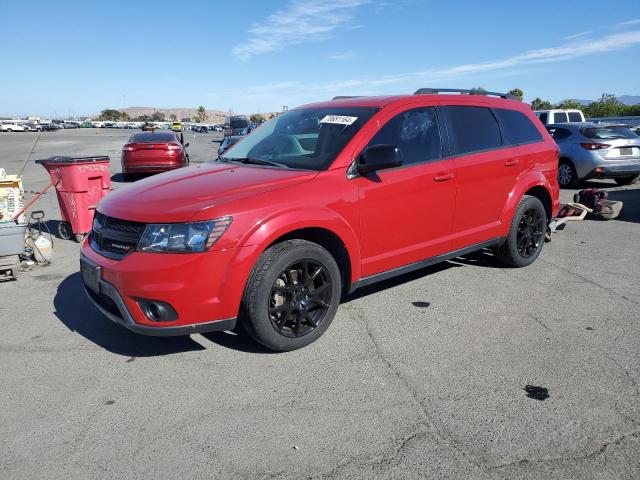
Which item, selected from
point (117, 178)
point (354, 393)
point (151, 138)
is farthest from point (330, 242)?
point (117, 178)

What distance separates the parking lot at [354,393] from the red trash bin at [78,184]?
2.26 m

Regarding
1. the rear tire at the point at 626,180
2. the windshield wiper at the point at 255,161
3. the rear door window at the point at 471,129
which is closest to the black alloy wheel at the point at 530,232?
the rear door window at the point at 471,129

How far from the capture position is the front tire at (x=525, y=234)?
17.7 ft

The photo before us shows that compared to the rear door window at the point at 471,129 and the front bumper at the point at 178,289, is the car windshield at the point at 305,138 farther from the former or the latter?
the front bumper at the point at 178,289

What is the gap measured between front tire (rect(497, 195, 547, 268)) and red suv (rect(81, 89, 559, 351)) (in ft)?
0.13

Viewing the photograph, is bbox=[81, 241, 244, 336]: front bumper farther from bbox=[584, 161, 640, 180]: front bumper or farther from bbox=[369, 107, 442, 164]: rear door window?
bbox=[584, 161, 640, 180]: front bumper

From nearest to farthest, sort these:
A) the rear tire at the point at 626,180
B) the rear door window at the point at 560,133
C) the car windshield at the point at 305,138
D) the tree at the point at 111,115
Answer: the car windshield at the point at 305,138 < the rear door window at the point at 560,133 < the rear tire at the point at 626,180 < the tree at the point at 111,115

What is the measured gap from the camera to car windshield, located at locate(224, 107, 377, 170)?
4090 mm

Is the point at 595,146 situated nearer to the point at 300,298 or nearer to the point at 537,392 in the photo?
the point at 537,392

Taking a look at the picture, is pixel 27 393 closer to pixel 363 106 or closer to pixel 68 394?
pixel 68 394

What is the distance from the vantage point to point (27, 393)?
10.6ft

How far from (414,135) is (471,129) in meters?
0.82

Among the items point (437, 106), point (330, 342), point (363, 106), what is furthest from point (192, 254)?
point (437, 106)

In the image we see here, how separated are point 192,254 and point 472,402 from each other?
1.93 meters
